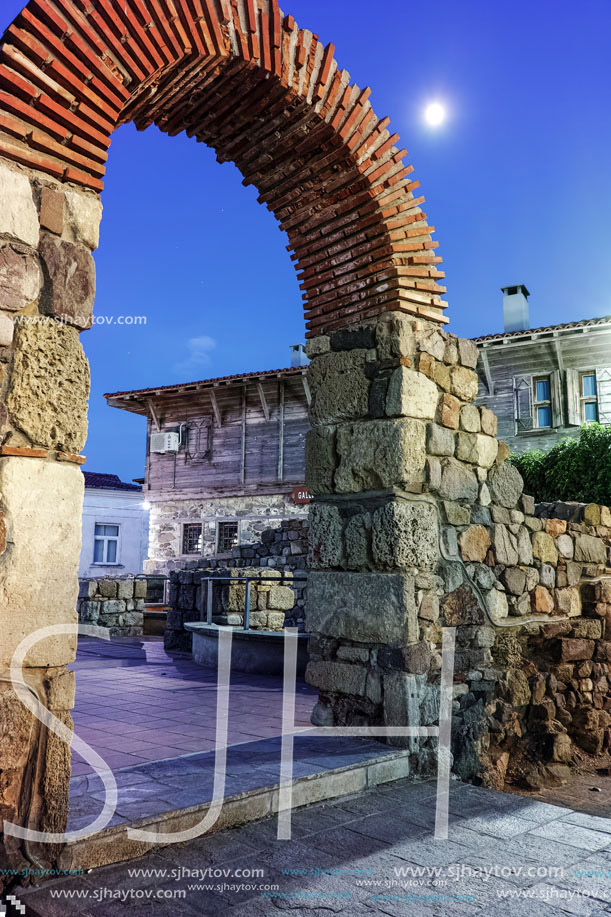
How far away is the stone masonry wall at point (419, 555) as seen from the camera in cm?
364

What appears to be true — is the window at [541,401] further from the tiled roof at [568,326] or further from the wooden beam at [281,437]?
the wooden beam at [281,437]

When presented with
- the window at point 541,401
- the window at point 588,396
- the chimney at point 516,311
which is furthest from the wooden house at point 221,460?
the window at point 588,396

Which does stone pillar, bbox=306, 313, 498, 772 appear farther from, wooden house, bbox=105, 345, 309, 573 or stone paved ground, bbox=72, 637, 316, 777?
wooden house, bbox=105, 345, 309, 573

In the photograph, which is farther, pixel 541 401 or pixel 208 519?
pixel 208 519

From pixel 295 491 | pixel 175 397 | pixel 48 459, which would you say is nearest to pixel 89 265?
pixel 48 459

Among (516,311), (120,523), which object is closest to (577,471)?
(516,311)

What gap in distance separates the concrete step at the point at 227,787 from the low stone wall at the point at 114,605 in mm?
7300

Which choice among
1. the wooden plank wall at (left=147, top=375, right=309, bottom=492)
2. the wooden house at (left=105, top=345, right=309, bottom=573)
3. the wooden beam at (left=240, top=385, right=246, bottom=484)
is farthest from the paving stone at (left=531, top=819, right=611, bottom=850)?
the wooden beam at (left=240, top=385, right=246, bottom=484)

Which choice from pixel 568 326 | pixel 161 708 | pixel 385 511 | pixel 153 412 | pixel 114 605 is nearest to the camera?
pixel 385 511

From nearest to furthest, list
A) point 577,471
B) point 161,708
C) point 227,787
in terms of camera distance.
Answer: point 227,787
point 161,708
point 577,471

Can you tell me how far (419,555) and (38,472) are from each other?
218cm

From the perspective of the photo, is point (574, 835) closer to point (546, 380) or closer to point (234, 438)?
point (546, 380)

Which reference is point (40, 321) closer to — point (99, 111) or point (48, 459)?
point (48, 459)

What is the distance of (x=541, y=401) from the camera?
14.1 meters
